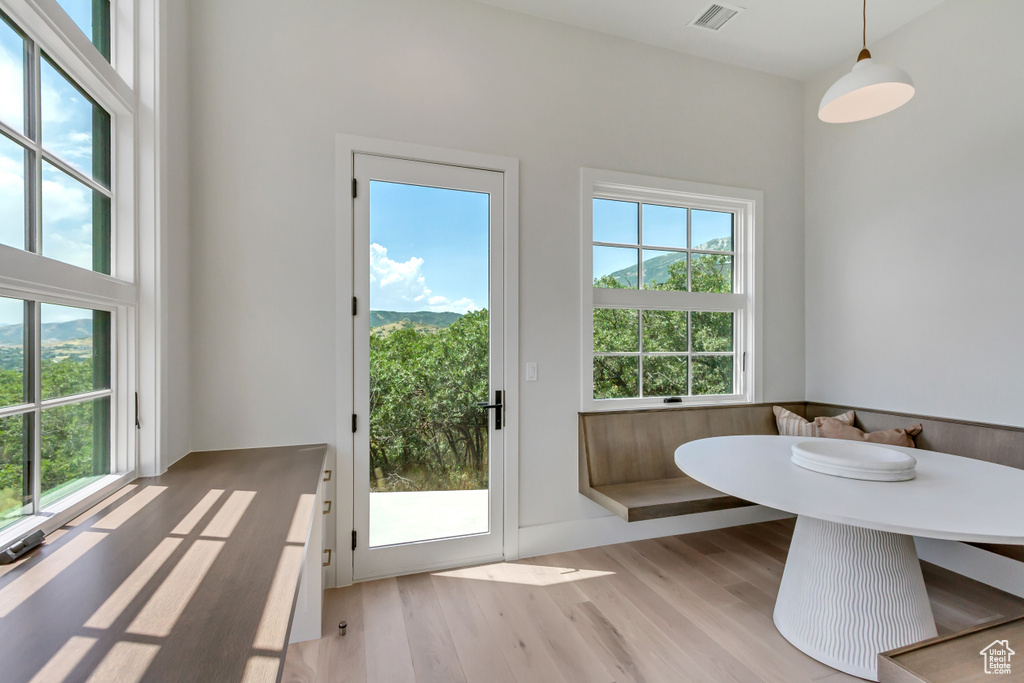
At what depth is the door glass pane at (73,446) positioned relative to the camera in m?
1.35

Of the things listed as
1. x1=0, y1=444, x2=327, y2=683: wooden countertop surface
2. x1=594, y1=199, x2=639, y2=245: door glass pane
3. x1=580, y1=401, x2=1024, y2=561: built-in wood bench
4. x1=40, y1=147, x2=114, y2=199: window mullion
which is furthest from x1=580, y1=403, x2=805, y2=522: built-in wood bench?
x1=40, y1=147, x2=114, y2=199: window mullion

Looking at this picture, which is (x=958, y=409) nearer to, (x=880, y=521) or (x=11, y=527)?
(x=880, y=521)

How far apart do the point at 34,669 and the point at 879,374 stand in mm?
3712

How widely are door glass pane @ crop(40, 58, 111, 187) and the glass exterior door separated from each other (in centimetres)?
97

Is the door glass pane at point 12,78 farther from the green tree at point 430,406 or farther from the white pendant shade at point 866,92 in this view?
the white pendant shade at point 866,92

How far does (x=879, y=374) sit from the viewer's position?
9.61 ft

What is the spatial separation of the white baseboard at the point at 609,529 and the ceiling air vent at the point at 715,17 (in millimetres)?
2892

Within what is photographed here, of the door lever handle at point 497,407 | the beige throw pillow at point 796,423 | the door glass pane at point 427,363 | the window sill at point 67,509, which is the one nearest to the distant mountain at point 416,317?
the door glass pane at point 427,363

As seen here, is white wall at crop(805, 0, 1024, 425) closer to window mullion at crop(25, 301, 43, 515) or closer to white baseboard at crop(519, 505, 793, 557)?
white baseboard at crop(519, 505, 793, 557)

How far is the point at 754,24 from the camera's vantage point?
2783 millimetres

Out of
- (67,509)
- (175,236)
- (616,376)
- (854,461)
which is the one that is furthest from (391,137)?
(854,461)

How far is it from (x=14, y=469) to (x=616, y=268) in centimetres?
272

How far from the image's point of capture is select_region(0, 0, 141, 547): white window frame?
126 cm

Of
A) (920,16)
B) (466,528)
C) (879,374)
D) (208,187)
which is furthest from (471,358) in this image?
(920,16)
